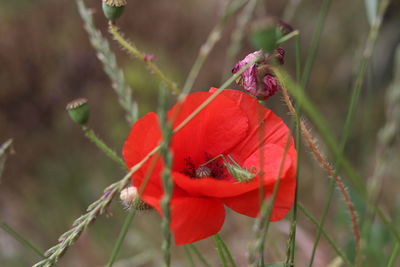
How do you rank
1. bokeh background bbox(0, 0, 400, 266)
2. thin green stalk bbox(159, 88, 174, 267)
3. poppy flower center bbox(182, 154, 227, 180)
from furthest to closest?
bokeh background bbox(0, 0, 400, 266)
poppy flower center bbox(182, 154, 227, 180)
thin green stalk bbox(159, 88, 174, 267)

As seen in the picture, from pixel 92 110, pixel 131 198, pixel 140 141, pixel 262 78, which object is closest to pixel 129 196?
pixel 131 198

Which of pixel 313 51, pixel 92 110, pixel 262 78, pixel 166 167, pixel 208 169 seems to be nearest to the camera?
pixel 166 167

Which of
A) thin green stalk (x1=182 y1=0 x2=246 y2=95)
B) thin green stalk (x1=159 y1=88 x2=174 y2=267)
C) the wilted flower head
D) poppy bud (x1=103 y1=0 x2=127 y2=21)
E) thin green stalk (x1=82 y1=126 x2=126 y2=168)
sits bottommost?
thin green stalk (x1=159 y1=88 x2=174 y2=267)

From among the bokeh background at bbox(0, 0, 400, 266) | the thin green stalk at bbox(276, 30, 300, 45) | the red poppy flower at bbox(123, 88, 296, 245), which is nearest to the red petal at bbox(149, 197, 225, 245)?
the red poppy flower at bbox(123, 88, 296, 245)

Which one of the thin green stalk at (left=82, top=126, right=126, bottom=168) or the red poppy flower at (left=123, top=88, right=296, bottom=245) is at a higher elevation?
the thin green stalk at (left=82, top=126, right=126, bottom=168)

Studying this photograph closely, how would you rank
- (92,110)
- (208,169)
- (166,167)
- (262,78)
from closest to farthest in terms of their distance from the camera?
(166,167)
(262,78)
(208,169)
(92,110)

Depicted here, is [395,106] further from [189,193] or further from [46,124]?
[46,124]

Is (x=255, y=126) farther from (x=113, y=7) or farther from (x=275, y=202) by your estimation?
(x=113, y=7)

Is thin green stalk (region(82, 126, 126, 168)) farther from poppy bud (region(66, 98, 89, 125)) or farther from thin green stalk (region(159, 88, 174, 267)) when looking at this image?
thin green stalk (region(159, 88, 174, 267))
